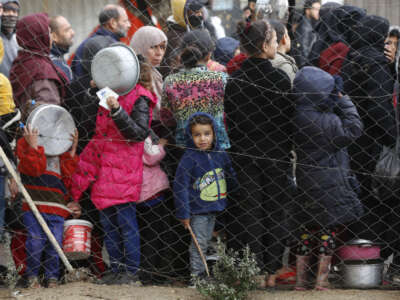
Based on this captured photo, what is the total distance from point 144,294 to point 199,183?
849 millimetres

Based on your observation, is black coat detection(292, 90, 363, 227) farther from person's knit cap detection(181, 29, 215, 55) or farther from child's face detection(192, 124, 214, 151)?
person's knit cap detection(181, 29, 215, 55)

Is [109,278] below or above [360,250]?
below

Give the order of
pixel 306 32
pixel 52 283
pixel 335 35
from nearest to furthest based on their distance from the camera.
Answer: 1. pixel 52 283
2. pixel 335 35
3. pixel 306 32

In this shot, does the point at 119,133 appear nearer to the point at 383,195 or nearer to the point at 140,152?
the point at 140,152

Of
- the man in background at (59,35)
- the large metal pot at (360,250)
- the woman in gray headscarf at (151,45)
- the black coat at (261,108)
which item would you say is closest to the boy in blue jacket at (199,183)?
the black coat at (261,108)

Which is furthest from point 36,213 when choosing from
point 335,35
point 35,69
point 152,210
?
point 335,35

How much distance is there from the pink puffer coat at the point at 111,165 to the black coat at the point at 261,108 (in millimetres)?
642

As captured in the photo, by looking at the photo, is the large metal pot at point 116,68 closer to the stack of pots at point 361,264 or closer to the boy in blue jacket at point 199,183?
the boy in blue jacket at point 199,183

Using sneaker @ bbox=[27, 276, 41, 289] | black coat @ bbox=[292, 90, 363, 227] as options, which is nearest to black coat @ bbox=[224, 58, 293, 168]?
black coat @ bbox=[292, 90, 363, 227]

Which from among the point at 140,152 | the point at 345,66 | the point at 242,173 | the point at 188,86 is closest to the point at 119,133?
the point at 140,152

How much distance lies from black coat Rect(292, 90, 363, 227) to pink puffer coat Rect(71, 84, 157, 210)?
43.7 inches

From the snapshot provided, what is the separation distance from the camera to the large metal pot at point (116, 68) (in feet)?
14.4

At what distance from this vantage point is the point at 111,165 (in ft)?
14.8

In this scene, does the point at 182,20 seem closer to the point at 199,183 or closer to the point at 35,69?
the point at 35,69
